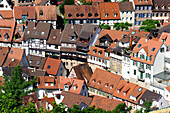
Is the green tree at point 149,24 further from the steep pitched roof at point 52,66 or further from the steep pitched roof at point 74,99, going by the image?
the steep pitched roof at point 74,99

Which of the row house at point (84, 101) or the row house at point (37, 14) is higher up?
the row house at point (37, 14)

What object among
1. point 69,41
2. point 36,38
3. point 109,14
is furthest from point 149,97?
point 109,14

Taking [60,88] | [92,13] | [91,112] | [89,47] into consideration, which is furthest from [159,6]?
[91,112]

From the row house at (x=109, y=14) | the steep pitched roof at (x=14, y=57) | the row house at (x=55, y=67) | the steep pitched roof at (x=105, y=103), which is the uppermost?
the row house at (x=109, y=14)

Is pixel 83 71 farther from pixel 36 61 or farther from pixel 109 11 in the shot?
pixel 109 11

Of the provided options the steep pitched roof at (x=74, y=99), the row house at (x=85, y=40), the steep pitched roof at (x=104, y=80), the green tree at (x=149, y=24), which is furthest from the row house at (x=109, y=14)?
the steep pitched roof at (x=74, y=99)

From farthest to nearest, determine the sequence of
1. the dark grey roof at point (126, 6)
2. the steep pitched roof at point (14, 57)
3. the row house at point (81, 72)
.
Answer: the dark grey roof at point (126, 6), the steep pitched roof at point (14, 57), the row house at point (81, 72)

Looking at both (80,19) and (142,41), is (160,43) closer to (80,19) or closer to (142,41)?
(142,41)
